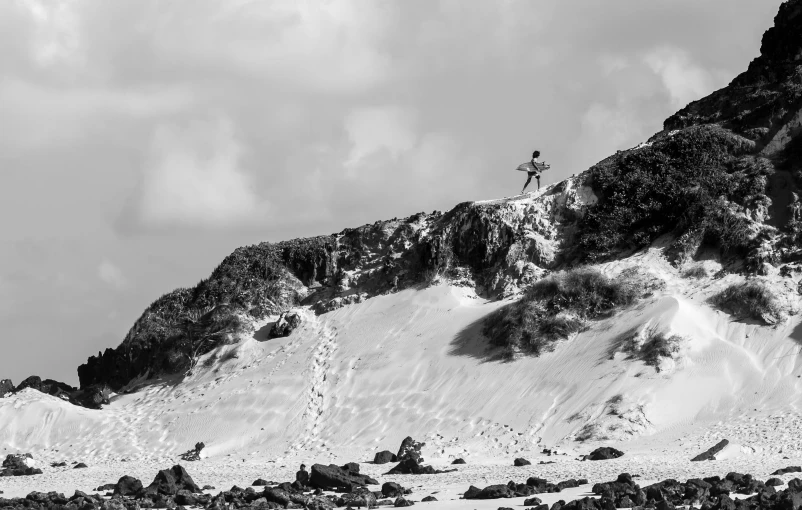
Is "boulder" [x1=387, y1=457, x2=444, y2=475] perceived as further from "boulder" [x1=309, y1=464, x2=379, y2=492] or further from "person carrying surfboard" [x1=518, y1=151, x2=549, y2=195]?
"person carrying surfboard" [x1=518, y1=151, x2=549, y2=195]

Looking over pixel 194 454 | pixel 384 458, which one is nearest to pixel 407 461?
pixel 384 458

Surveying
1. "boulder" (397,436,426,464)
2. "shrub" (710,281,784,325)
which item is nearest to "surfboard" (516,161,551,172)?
"shrub" (710,281,784,325)

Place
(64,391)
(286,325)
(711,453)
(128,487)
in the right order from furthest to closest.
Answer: (64,391) < (286,325) < (128,487) < (711,453)

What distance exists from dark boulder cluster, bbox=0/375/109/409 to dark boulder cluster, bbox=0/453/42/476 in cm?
627

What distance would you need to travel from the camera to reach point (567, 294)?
1379 inches

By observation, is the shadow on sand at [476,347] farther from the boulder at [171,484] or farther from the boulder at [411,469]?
the boulder at [171,484]

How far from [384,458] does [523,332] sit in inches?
279

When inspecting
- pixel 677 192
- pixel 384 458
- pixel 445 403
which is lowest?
pixel 384 458

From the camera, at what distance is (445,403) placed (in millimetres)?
33719

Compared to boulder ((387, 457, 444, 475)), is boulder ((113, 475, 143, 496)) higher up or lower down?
higher up

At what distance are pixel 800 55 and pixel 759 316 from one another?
15.4 meters

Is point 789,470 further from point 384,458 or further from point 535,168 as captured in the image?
point 535,168

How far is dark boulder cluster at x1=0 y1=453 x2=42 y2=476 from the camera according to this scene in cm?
3253

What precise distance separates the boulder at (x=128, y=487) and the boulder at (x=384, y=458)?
644 cm
